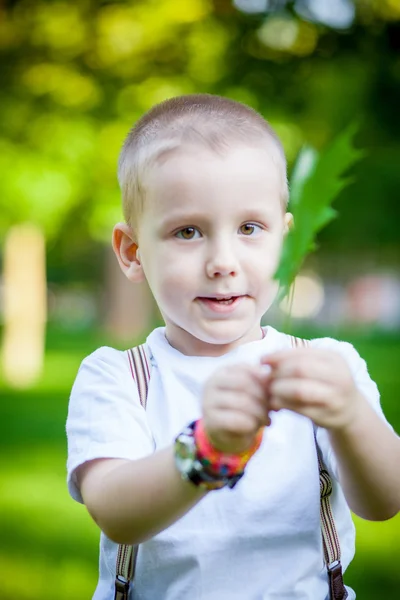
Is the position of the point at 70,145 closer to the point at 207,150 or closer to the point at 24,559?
the point at 24,559

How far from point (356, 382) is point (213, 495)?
0.34 meters

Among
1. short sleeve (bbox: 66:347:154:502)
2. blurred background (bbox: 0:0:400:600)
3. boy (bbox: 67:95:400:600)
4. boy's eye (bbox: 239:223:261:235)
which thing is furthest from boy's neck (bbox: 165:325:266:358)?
blurred background (bbox: 0:0:400:600)

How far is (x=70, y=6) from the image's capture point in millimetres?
7957

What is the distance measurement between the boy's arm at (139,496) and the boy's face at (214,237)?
31 cm

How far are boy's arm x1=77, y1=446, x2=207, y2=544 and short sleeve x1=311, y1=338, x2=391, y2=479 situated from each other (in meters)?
0.33

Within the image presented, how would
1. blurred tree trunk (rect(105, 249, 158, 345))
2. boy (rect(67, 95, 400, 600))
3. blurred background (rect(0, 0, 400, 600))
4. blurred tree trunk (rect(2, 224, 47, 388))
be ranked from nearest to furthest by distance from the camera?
1. boy (rect(67, 95, 400, 600))
2. blurred background (rect(0, 0, 400, 600))
3. blurred tree trunk (rect(2, 224, 47, 388))
4. blurred tree trunk (rect(105, 249, 158, 345))

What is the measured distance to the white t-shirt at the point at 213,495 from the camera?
164 cm

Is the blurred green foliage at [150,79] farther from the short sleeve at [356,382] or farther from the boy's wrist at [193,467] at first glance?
the boy's wrist at [193,467]

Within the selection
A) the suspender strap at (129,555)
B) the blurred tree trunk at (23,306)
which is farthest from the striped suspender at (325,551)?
the blurred tree trunk at (23,306)

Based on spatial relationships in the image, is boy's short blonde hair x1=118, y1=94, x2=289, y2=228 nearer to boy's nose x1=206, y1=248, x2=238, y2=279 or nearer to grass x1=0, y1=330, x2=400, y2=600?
boy's nose x1=206, y1=248, x2=238, y2=279

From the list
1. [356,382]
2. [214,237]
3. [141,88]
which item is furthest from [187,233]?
[141,88]

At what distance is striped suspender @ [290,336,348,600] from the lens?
1.71m

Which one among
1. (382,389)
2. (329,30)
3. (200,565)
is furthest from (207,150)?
(382,389)

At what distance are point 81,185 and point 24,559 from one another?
4.95 m
